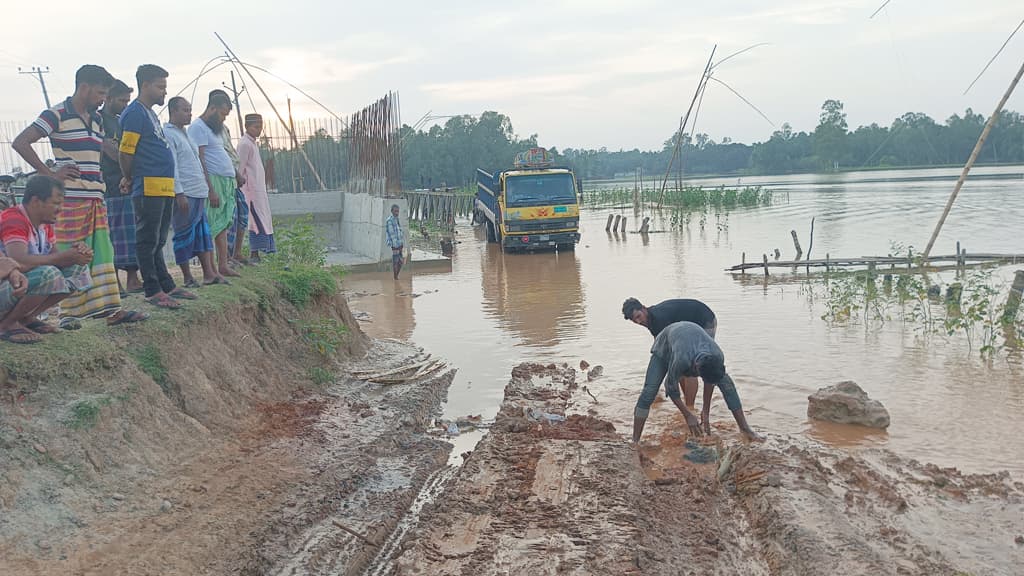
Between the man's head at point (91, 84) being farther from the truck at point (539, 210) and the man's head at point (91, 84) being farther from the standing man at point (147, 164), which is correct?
the truck at point (539, 210)

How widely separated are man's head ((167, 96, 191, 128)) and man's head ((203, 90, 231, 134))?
71 centimetres

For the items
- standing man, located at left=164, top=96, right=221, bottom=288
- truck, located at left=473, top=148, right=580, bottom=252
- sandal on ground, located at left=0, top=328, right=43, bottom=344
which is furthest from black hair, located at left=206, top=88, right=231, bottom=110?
truck, located at left=473, top=148, right=580, bottom=252

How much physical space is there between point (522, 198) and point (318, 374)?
15.2 metres

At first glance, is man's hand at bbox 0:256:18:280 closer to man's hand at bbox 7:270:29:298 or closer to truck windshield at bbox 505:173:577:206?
man's hand at bbox 7:270:29:298

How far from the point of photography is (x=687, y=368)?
604cm

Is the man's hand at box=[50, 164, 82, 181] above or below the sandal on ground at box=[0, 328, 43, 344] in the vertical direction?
above

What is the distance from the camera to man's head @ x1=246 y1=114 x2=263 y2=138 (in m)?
8.48

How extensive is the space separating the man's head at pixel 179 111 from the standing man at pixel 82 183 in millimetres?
1031

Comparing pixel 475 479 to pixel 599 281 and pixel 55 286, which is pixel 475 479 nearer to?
pixel 55 286

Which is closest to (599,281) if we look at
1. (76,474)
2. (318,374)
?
(318,374)

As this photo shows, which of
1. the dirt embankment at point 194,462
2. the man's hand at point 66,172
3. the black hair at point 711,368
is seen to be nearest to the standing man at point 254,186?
the dirt embankment at point 194,462

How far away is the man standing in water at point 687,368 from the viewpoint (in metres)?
6.02

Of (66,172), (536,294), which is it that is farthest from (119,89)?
(536,294)

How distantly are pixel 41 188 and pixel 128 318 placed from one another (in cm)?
118
